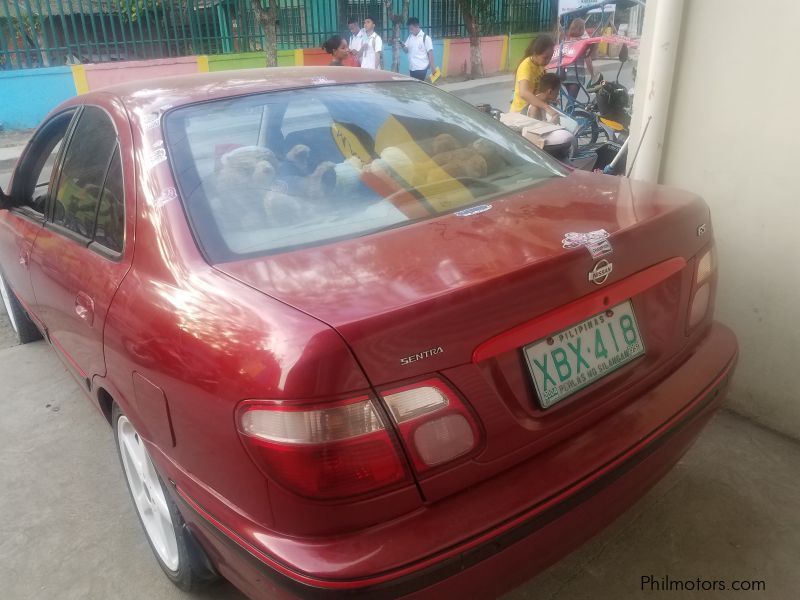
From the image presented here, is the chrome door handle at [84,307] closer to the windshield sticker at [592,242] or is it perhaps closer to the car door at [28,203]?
the car door at [28,203]

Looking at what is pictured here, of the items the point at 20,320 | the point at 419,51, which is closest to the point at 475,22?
the point at 419,51

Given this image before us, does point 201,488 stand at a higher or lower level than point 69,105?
lower

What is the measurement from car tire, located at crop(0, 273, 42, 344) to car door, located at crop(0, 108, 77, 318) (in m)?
0.71

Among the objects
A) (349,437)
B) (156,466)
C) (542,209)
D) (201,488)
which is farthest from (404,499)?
(542,209)

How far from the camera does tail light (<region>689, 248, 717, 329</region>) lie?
78.5 inches

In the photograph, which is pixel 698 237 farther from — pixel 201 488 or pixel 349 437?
pixel 201 488

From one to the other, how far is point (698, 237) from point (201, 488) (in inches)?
62.2

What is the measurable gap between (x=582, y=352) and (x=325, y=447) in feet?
2.33

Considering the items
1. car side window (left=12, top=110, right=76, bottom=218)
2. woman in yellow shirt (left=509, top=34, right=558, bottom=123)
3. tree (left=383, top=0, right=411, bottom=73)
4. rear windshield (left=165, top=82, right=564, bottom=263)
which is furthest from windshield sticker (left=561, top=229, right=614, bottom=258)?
tree (left=383, top=0, right=411, bottom=73)

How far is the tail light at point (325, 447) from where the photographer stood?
1359 mm

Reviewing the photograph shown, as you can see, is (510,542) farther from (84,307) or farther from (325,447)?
(84,307)

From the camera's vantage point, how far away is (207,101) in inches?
87.6

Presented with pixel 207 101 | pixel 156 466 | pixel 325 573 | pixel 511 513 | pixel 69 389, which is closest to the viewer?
pixel 325 573

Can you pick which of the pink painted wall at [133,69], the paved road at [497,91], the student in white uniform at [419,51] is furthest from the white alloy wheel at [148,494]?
the paved road at [497,91]
